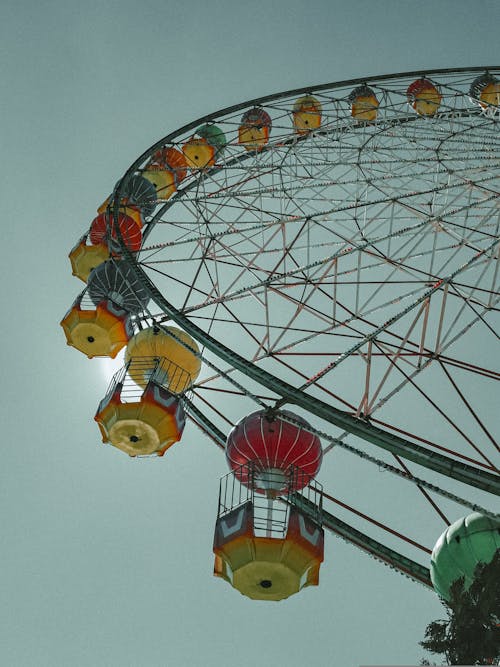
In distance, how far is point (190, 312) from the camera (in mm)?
10211

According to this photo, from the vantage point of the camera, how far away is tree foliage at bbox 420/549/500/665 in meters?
5.75

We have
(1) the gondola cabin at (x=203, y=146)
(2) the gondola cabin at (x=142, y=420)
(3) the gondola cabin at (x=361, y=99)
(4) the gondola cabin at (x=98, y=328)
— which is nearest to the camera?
(2) the gondola cabin at (x=142, y=420)

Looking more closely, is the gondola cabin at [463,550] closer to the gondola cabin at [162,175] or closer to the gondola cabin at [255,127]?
the gondola cabin at [162,175]

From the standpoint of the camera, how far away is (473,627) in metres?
5.89

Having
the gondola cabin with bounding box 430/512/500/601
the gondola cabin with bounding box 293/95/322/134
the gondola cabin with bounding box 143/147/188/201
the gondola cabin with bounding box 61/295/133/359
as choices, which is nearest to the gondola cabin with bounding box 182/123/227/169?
the gondola cabin with bounding box 143/147/188/201

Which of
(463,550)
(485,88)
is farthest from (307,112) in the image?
(463,550)

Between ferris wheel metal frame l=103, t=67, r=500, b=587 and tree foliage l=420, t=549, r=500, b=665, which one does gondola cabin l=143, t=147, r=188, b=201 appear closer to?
ferris wheel metal frame l=103, t=67, r=500, b=587

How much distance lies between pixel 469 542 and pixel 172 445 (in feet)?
14.8

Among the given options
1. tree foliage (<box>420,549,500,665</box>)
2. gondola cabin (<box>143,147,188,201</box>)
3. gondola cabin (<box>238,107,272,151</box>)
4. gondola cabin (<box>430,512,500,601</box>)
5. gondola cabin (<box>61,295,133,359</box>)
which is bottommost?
tree foliage (<box>420,549,500,665</box>)

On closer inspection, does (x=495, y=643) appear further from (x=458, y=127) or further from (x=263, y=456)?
(x=458, y=127)

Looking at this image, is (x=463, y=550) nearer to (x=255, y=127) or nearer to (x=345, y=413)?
(x=345, y=413)

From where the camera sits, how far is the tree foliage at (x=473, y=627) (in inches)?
226

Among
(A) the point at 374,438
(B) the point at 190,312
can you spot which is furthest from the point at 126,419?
(A) the point at 374,438

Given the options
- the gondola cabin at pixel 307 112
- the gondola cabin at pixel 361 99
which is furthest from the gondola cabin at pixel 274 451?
the gondola cabin at pixel 307 112
